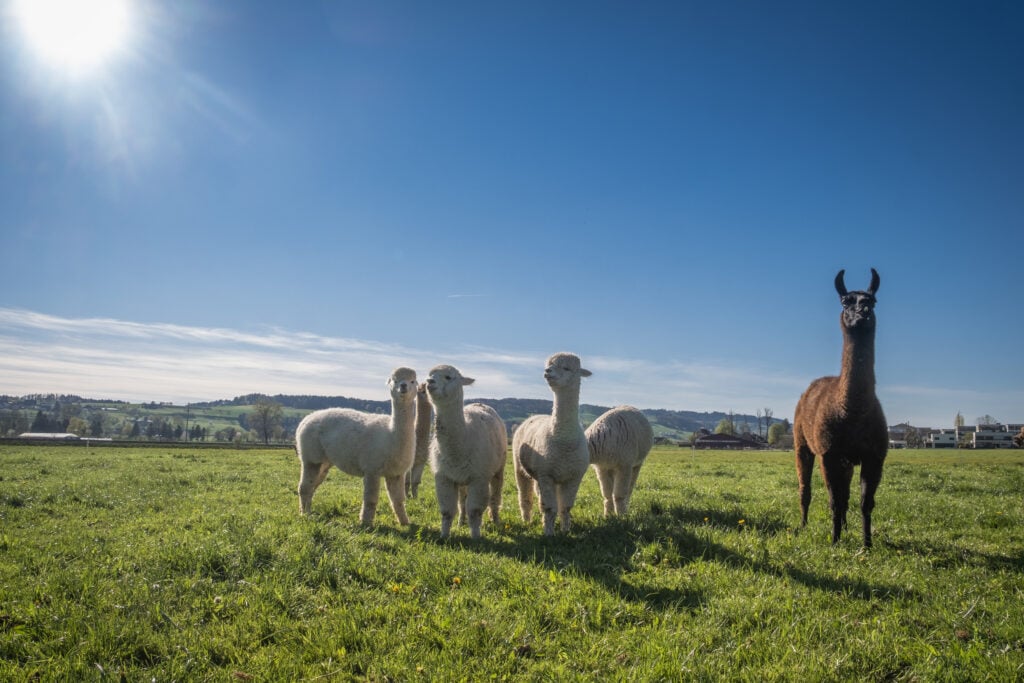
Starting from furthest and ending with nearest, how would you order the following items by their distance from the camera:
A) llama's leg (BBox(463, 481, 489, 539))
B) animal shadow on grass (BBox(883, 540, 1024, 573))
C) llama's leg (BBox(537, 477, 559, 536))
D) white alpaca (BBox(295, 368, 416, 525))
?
white alpaca (BBox(295, 368, 416, 525))
llama's leg (BBox(537, 477, 559, 536))
llama's leg (BBox(463, 481, 489, 539))
animal shadow on grass (BBox(883, 540, 1024, 573))

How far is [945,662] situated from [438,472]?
5.72m

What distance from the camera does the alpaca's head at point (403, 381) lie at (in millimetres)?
8719

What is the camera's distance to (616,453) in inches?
368

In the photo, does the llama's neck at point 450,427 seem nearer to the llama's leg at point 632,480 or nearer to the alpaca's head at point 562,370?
the alpaca's head at point 562,370

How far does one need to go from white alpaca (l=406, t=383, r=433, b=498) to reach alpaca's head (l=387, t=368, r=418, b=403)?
4.80 ft

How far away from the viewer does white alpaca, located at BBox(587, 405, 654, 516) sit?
30.7ft

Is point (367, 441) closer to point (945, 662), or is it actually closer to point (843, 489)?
point (843, 489)

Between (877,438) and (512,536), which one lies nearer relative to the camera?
(877,438)

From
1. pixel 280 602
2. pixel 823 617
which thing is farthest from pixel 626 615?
pixel 280 602

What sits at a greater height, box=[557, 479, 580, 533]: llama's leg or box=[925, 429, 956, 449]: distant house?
box=[557, 479, 580, 533]: llama's leg

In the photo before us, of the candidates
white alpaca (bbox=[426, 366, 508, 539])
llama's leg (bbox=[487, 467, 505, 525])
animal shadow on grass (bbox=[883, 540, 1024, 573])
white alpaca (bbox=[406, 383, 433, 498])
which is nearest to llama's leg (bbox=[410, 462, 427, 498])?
white alpaca (bbox=[406, 383, 433, 498])

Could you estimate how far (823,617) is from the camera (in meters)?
4.64

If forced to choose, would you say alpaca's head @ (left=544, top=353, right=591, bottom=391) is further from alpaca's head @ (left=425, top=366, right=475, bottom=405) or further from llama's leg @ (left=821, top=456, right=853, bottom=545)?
llama's leg @ (left=821, top=456, right=853, bottom=545)

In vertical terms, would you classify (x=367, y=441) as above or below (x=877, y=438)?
below
